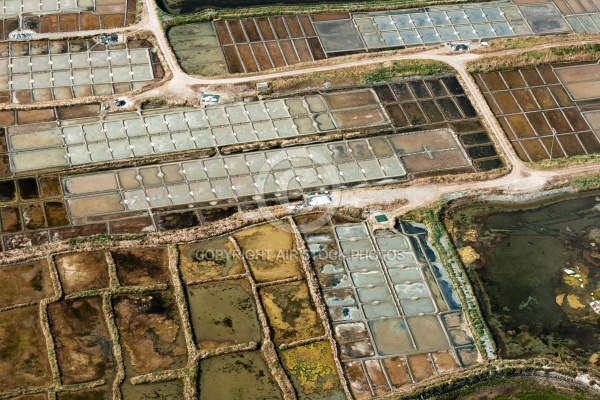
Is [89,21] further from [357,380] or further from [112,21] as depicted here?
[357,380]

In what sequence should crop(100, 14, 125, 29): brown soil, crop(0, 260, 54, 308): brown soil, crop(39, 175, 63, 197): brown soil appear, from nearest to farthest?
crop(0, 260, 54, 308): brown soil < crop(39, 175, 63, 197): brown soil < crop(100, 14, 125, 29): brown soil

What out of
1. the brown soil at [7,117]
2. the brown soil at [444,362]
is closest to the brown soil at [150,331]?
the brown soil at [444,362]

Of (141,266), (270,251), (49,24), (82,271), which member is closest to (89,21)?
(49,24)

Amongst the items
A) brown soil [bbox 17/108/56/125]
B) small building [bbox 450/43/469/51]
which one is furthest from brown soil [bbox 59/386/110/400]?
small building [bbox 450/43/469/51]

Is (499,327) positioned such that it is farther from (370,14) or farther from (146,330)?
(370,14)

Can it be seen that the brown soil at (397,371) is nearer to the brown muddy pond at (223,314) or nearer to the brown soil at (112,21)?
the brown muddy pond at (223,314)

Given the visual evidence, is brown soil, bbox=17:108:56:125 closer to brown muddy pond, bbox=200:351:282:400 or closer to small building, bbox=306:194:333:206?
small building, bbox=306:194:333:206
